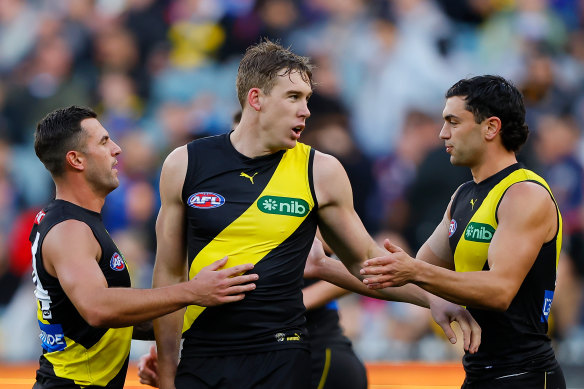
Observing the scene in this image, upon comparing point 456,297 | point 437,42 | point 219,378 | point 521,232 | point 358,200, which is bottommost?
point 219,378

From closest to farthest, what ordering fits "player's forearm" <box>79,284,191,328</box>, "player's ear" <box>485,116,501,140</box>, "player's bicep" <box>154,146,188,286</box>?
1. "player's forearm" <box>79,284,191,328</box>
2. "player's bicep" <box>154,146,188,286</box>
3. "player's ear" <box>485,116,501,140</box>

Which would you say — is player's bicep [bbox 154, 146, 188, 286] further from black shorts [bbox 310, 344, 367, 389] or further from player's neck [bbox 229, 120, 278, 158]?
black shorts [bbox 310, 344, 367, 389]

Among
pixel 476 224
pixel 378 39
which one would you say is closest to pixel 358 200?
pixel 378 39

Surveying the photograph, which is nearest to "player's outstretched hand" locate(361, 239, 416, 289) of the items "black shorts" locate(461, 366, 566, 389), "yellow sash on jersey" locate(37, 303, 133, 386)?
"black shorts" locate(461, 366, 566, 389)

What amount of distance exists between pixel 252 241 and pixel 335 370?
1509 mm

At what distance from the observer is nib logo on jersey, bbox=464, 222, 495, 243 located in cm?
455

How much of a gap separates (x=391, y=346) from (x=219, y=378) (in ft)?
16.3

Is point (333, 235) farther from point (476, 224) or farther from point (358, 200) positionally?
point (358, 200)

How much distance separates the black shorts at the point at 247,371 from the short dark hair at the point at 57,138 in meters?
1.28

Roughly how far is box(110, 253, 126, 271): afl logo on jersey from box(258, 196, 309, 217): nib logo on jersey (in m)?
0.81

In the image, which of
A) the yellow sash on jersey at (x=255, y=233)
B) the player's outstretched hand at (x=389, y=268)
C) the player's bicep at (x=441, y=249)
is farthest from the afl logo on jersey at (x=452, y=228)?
the yellow sash on jersey at (x=255, y=233)

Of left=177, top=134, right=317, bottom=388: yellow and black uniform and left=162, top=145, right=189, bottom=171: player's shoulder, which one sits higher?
left=162, top=145, right=189, bottom=171: player's shoulder

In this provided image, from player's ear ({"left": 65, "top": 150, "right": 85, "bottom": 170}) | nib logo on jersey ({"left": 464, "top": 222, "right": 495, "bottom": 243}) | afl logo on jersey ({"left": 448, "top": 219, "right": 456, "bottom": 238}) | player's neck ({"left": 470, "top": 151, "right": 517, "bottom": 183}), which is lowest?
nib logo on jersey ({"left": 464, "top": 222, "right": 495, "bottom": 243})

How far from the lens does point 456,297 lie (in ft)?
14.2
